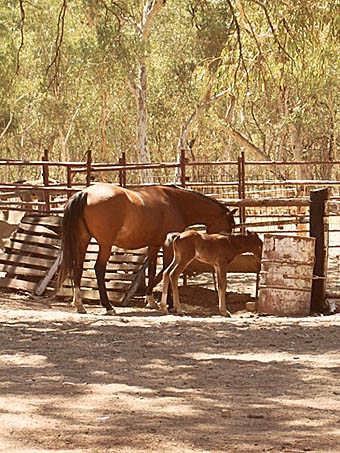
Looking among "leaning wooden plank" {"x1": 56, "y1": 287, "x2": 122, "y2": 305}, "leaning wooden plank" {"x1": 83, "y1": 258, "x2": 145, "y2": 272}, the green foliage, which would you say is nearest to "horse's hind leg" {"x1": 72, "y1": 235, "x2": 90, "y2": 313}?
"leaning wooden plank" {"x1": 56, "y1": 287, "x2": 122, "y2": 305}

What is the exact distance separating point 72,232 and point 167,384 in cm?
483

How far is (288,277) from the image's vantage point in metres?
10.6

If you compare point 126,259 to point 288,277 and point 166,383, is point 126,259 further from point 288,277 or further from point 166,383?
point 166,383

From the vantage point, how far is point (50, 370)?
22.1ft

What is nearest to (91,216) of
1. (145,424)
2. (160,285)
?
(160,285)

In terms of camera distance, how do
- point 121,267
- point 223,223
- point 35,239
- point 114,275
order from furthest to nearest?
point 35,239
point 121,267
point 114,275
point 223,223

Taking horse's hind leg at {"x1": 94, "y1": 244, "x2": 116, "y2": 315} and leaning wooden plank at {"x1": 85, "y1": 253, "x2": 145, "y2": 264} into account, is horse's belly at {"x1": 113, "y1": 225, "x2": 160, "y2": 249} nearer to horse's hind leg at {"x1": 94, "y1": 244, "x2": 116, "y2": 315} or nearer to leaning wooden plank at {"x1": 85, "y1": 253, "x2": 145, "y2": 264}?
horse's hind leg at {"x1": 94, "y1": 244, "x2": 116, "y2": 315}

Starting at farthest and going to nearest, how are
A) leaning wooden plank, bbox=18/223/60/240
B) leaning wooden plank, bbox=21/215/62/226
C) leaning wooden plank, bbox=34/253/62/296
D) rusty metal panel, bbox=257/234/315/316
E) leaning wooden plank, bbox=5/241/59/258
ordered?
leaning wooden plank, bbox=21/215/62/226, leaning wooden plank, bbox=18/223/60/240, leaning wooden plank, bbox=5/241/59/258, leaning wooden plank, bbox=34/253/62/296, rusty metal panel, bbox=257/234/315/316

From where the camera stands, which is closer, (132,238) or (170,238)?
(170,238)

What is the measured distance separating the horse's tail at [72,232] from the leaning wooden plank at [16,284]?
149cm

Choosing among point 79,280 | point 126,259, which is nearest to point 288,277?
point 79,280

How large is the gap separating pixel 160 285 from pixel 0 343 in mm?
5365

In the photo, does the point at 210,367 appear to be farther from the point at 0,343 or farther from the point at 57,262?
the point at 57,262

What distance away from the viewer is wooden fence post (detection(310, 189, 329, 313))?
35.4 ft
